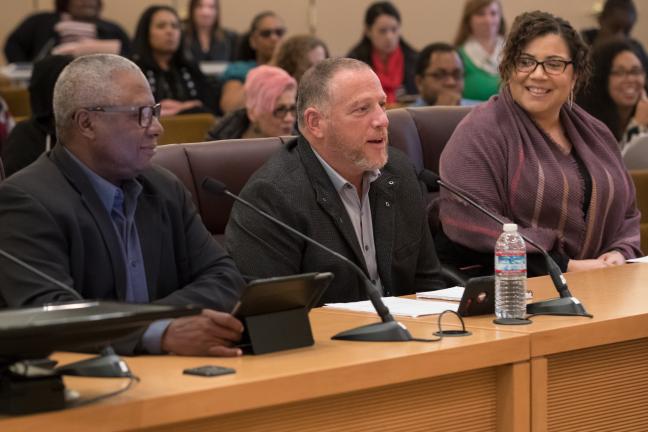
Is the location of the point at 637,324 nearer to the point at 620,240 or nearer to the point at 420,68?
the point at 620,240

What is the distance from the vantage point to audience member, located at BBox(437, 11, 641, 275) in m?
3.89

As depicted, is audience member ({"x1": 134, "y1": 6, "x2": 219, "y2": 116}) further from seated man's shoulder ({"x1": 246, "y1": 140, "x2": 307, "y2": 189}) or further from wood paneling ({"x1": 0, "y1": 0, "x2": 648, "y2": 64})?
seated man's shoulder ({"x1": 246, "y1": 140, "x2": 307, "y2": 189})

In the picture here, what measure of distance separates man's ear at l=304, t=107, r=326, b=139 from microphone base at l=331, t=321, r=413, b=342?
965 mm

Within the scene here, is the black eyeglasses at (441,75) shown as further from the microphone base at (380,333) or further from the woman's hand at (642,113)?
the microphone base at (380,333)

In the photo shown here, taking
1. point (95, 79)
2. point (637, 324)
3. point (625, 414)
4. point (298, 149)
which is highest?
point (95, 79)

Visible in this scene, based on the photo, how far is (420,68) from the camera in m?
6.60

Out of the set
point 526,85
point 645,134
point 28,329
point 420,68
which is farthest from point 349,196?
point 420,68

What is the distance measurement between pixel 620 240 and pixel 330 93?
1184 mm

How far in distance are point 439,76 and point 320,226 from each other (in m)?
3.35

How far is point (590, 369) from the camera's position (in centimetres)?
271

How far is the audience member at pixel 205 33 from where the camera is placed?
9312 millimetres

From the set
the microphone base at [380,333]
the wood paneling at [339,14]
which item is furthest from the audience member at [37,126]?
the wood paneling at [339,14]

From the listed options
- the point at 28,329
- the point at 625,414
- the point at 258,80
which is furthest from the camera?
the point at 258,80

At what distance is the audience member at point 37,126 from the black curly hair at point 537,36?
1.46 meters
